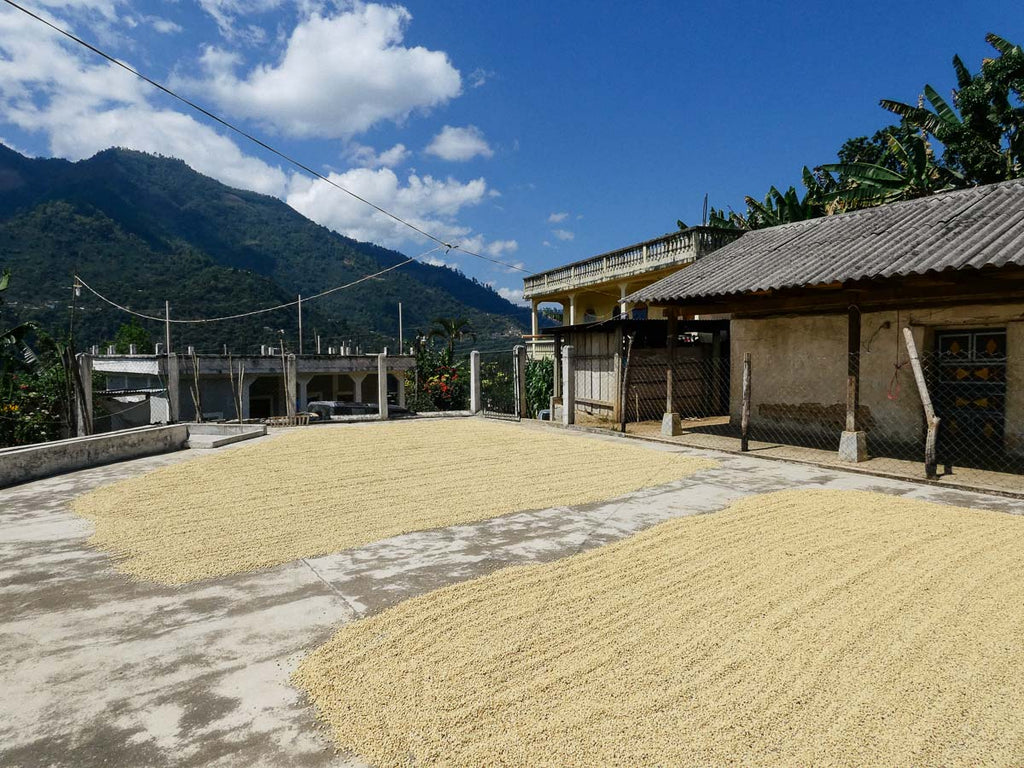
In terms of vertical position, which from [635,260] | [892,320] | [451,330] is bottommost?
[892,320]

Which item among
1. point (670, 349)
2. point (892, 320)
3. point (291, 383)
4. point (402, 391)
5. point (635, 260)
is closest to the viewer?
point (892, 320)

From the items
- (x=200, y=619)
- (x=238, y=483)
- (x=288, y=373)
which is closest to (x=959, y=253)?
(x=200, y=619)

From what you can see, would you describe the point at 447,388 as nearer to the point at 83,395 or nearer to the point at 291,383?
the point at 291,383

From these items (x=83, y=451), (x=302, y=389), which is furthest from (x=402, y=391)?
(x=83, y=451)

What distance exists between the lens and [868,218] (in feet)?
35.7

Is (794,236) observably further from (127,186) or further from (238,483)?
(127,186)

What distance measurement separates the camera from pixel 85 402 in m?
12.2

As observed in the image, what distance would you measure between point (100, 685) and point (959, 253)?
31.9ft

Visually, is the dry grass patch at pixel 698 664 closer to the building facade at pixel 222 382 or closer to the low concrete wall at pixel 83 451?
the low concrete wall at pixel 83 451

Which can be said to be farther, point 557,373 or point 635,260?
point 635,260

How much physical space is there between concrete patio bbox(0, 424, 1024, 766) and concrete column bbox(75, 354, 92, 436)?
689 centimetres

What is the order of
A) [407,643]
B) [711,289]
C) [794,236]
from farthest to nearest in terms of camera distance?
[794,236] → [711,289] → [407,643]

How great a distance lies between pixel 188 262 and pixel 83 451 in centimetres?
7984

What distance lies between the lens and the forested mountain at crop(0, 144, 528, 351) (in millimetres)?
61969
